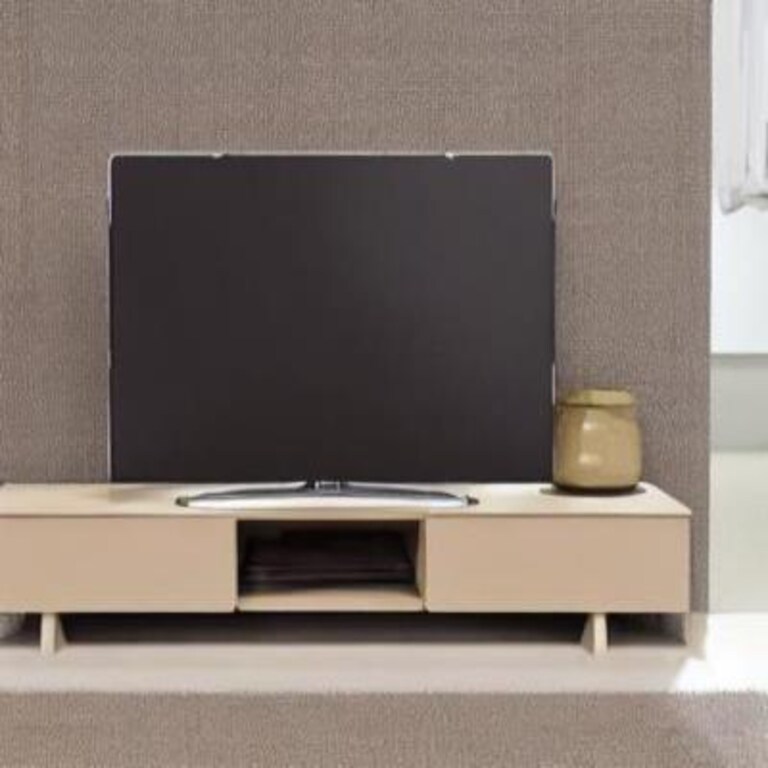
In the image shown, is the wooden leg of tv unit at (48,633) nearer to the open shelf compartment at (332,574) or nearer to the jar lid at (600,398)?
the open shelf compartment at (332,574)

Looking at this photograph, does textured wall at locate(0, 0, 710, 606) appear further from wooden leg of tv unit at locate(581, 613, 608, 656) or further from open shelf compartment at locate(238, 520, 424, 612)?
wooden leg of tv unit at locate(581, 613, 608, 656)

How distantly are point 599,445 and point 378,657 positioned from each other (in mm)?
752

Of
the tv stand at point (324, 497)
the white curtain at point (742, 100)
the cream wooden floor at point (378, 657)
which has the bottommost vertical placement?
the cream wooden floor at point (378, 657)

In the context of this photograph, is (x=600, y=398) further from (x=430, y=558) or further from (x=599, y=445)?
(x=430, y=558)

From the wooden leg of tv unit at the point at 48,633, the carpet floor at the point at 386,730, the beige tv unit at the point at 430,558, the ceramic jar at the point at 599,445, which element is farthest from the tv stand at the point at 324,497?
the carpet floor at the point at 386,730

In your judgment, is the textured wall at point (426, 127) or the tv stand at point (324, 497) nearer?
the tv stand at point (324, 497)

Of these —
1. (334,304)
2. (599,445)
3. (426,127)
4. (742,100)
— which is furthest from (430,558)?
(742,100)

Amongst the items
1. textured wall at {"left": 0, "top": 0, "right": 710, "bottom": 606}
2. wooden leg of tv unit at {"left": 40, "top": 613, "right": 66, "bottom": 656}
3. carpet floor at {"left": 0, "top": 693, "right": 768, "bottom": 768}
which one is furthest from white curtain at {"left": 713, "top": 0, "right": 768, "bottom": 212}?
wooden leg of tv unit at {"left": 40, "top": 613, "right": 66, "bottom": 656}

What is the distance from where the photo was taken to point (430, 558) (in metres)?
3.19

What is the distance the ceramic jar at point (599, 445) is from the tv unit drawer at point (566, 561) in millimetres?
231

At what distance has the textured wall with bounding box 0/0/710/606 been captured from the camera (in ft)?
11.9

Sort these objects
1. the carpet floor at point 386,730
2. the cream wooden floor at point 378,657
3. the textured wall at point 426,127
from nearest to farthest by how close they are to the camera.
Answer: the carpet floor at point 386,730, the cream wooden floor at point 378,657, the textured wall at point 426,127

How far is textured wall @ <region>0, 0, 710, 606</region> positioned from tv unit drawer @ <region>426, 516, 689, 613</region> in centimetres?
60

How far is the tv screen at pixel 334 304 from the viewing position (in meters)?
3.40
